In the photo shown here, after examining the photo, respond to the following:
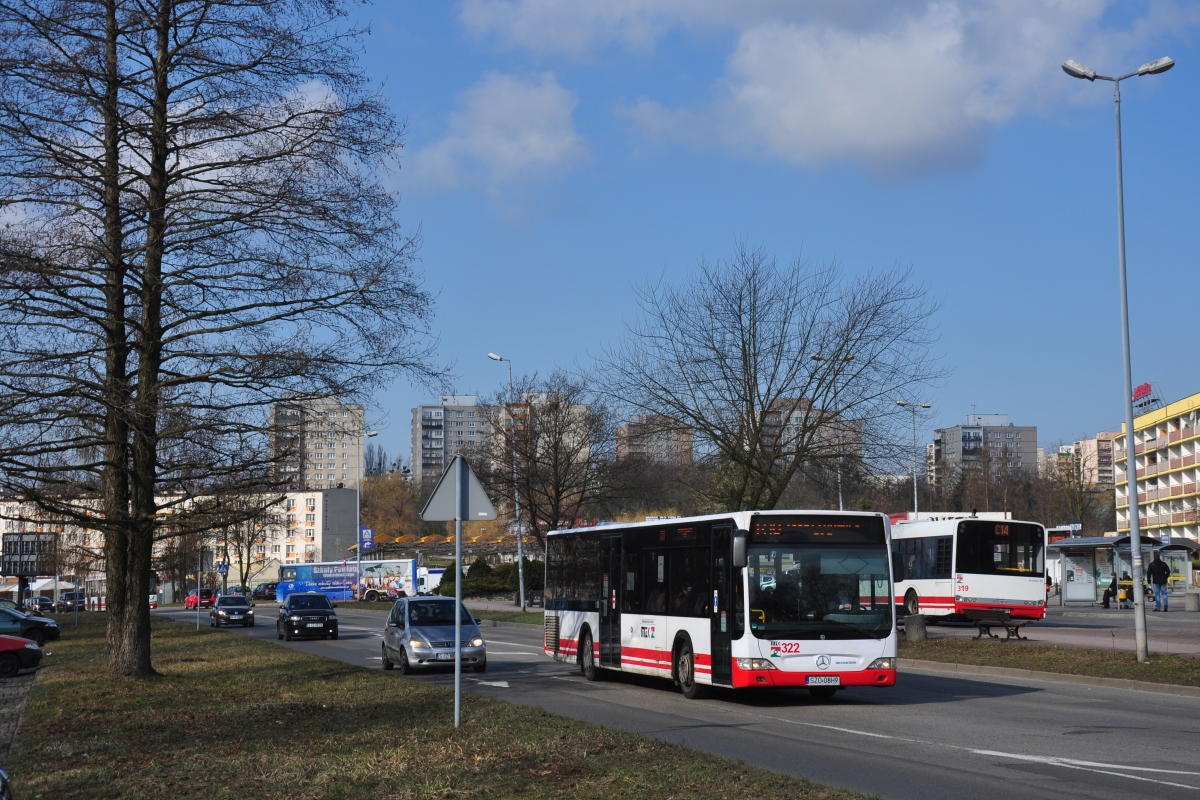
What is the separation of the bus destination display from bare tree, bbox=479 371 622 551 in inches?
1194

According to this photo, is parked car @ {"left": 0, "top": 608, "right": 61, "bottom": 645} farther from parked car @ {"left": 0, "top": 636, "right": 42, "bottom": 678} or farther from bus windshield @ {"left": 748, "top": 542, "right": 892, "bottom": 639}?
bus windshield @ {"left": 748, "top": 542, "right": 892, "bottom": 639}

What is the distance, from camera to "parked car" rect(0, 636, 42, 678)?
28.3 m

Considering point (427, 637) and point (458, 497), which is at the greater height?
point (458, 497)

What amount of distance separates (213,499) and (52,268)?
5182 mm

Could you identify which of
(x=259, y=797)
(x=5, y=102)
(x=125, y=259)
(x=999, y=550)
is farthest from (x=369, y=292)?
(x=999, y=550)

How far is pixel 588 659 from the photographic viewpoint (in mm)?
22859

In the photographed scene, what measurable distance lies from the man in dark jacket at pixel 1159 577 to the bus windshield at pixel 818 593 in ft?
93.6

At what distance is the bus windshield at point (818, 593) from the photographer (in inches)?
681

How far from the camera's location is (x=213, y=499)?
20906 millimetres

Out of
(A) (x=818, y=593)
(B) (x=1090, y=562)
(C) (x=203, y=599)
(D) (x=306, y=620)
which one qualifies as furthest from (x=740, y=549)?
(C) (x=203, y=599)

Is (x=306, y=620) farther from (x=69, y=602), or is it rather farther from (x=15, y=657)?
(x=69, y=602)

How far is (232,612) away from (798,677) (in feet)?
141

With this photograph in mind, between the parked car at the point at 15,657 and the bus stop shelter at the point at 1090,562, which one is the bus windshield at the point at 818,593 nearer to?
the parked car at the point at 15,657

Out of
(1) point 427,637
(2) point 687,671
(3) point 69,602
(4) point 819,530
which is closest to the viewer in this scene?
(4) point 819,530
